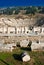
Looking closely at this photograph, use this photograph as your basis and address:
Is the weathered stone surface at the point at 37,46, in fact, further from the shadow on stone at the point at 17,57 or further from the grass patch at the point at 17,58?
the shadow on stone at the point at 17,57

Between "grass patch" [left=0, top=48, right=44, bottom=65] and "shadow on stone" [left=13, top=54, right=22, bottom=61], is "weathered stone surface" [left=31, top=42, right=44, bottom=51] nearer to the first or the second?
"grass patch" [left=0, top=48, right=44, bottom=65]

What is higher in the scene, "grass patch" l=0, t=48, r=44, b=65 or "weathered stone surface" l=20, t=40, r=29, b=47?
"weathered stone surface" l=20, t=40, r=29, b=47

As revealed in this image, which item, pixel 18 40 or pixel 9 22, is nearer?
pixel 18 40

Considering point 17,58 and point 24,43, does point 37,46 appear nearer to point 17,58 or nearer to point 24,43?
point 24,43

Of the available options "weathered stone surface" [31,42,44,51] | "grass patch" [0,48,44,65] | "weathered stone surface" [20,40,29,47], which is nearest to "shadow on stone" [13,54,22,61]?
"grass patch" [0,48,44,65]

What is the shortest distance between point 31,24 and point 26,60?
838 inches

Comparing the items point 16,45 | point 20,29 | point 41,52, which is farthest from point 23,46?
point 20,29

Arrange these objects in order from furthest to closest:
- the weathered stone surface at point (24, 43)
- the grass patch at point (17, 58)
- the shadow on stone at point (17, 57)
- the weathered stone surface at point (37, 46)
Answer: the weathered stone surface at point (24, 43), the weathered stone surface at point (37, 46), the shadow on stone at point (17, 57), the grass patch at point (17, 58)

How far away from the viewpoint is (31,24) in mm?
38969

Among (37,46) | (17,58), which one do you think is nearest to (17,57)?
(17,58)

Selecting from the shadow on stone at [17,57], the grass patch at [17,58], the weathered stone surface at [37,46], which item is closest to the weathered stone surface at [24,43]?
the weathered stone surface at [37,46]

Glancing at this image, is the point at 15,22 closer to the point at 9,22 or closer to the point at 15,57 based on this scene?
the point at 9,22

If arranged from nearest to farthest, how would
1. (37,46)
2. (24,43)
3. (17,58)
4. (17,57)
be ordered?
(17,58) < (17,57) < (37,46) < (24,43)

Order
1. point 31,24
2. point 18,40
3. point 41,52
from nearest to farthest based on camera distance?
point 41,52
point 18,40
point 31,24
